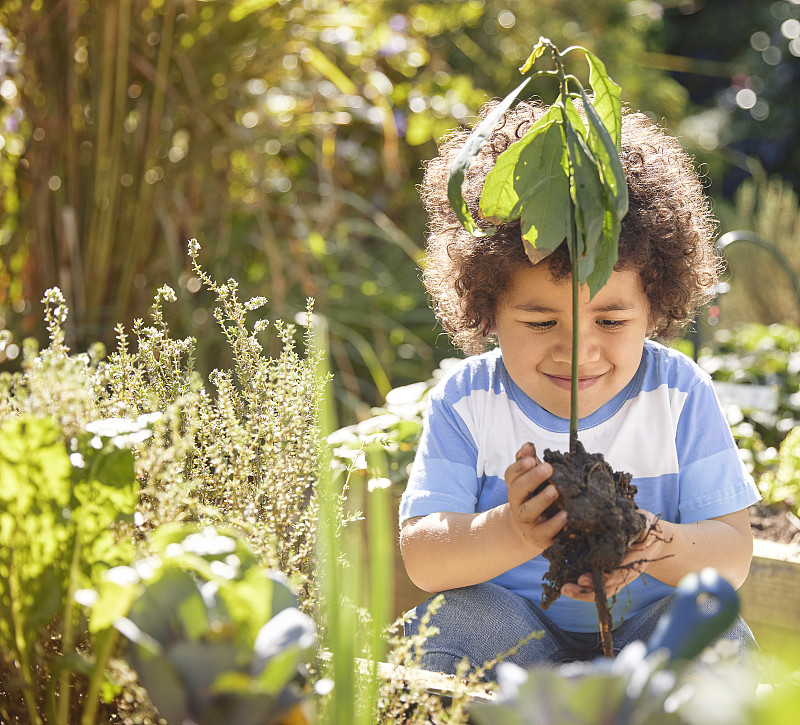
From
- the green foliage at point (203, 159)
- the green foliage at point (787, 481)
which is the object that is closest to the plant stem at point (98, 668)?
the green foliage at point (203, 159)

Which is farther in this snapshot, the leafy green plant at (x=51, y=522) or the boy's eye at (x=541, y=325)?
the boy's eye at (x=541, y=325)

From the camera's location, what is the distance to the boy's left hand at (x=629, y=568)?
105cm

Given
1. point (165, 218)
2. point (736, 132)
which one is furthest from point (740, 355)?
point (736, 132)

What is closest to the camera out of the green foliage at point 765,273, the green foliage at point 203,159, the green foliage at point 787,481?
the green foliage at point 787,481

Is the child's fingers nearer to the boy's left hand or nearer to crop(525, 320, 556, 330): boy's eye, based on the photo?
the boy's left hand

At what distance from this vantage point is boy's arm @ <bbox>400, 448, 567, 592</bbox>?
3.37 feet

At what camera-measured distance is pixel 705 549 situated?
133 cm

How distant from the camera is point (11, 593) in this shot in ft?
2.39

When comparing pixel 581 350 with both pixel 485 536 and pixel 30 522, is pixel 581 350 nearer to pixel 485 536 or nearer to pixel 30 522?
pixel 485 536

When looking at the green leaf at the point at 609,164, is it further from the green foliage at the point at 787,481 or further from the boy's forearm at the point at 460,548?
the green foliage at the point at 787,481

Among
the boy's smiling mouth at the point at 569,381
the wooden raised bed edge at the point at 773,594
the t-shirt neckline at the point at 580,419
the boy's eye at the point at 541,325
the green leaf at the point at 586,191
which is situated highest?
the green leaf at the point at 586,191

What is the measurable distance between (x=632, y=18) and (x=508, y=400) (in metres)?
5.60

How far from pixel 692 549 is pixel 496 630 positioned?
14.6 inches

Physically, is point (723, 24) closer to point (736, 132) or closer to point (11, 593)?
point (736, 132)
